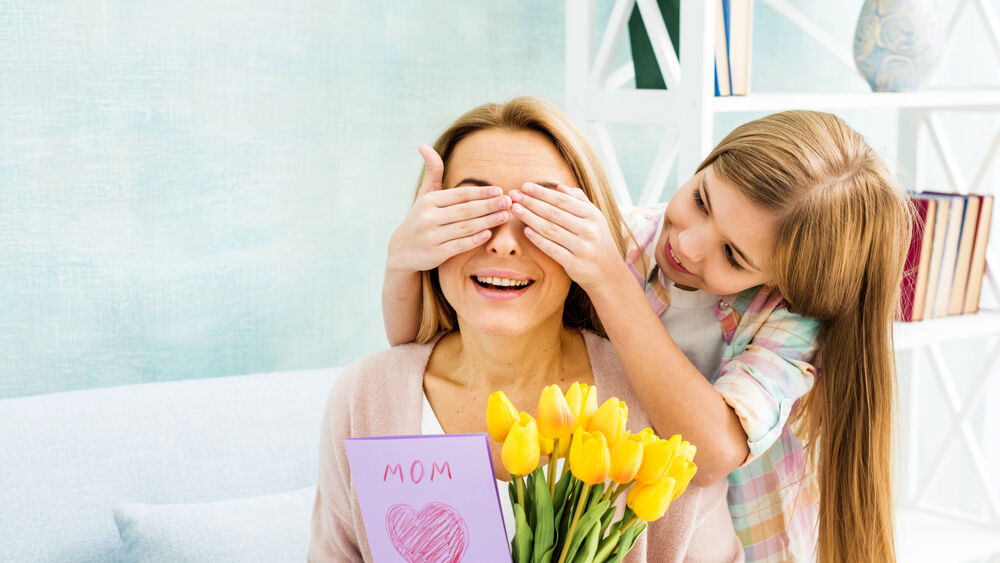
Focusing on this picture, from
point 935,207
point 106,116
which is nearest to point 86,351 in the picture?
point 106,116

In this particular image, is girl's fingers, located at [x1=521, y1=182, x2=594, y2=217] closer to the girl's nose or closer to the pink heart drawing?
the girl's nose

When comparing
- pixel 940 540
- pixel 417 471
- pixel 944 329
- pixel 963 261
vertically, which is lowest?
pixel 940 540

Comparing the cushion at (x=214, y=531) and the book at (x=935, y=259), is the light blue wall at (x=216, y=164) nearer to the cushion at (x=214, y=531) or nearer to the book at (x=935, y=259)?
the cushion at (x=214, y=531)

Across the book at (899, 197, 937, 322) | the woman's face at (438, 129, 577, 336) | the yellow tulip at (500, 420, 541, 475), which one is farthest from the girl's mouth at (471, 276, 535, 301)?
the book at (899, 197, 937, 322)

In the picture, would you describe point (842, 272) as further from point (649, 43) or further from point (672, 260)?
point (649, 43)

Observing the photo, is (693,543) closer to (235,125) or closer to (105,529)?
(105,529)

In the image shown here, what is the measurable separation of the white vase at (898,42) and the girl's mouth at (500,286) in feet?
4.01

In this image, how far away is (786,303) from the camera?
136cm

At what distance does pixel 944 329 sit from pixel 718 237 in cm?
114

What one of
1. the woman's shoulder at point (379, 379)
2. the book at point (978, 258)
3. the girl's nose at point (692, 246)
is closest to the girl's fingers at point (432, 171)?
the woman's shoulder at point (379, 379)

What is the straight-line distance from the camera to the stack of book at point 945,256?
214 centimetres

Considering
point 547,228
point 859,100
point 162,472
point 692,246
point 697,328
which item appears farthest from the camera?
point 859,100

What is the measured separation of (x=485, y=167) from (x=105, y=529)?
95 centimetres

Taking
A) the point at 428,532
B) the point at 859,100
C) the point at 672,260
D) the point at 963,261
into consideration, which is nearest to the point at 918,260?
the point at 963,261
